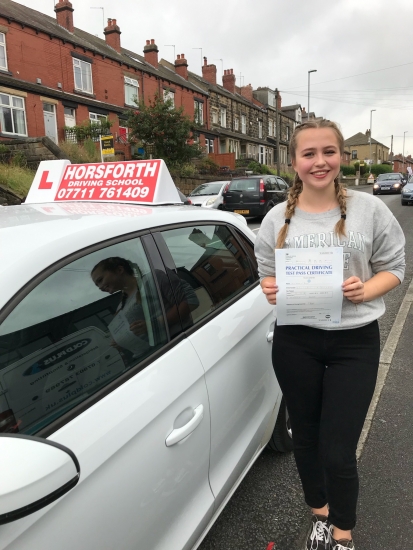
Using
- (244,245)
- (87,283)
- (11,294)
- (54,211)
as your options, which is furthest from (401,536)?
(54,211)

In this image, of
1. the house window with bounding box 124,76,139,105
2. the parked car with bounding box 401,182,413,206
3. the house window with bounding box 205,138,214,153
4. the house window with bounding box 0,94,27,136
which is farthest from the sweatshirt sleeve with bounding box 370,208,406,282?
the house window with bounding box 205,138,214,153

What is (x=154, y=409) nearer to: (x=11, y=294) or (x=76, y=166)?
(x=11, y=294)

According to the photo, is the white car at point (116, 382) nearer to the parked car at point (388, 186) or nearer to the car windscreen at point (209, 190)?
the car windscreen at point (209, 190)

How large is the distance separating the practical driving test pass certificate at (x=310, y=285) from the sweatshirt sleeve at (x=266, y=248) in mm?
184

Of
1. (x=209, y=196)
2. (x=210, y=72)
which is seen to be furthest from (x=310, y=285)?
(x=210, y=72)

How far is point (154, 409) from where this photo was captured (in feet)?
4.65

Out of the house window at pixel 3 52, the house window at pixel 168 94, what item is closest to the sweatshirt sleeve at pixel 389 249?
the house window at pixel 3 52

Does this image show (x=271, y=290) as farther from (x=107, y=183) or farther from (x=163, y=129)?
(x=163, y=129)

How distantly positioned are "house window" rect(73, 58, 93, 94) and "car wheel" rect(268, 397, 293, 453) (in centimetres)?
2432

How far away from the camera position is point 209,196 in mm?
16328

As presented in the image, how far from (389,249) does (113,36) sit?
30426 mm

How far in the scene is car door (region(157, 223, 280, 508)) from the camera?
180 cm

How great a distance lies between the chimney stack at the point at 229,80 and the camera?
143 ft

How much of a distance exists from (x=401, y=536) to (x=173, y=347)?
1.50 meters
